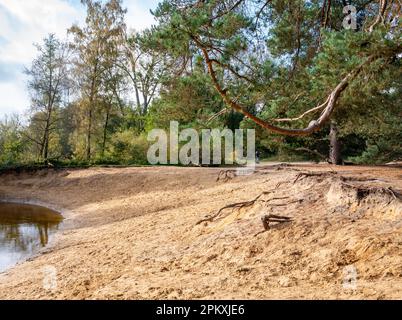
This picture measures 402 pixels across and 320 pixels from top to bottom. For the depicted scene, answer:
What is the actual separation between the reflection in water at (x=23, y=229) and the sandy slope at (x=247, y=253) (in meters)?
0.72

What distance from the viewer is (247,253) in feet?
14.4

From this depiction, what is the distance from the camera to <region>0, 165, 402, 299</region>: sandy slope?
3367 mm

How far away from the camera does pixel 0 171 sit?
18188 millimetres

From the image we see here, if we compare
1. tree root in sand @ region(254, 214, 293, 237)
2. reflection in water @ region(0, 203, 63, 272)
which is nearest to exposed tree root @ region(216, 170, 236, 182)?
reflection in water @ region(0, 203, 63, 272)

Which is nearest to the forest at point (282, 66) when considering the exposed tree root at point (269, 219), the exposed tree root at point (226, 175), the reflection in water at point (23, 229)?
the exposed tree root at point (269, 219)

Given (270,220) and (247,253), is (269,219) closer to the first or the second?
(270,220)

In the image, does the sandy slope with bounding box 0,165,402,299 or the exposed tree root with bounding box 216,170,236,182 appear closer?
the sandy slope with bounding box 0,165,402,299

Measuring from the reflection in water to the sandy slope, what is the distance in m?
0.72

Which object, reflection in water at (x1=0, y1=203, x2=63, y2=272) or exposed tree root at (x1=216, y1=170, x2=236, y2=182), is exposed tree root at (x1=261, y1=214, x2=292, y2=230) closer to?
reflection in water at (x1=0, y1=203, x2=63, y2=272)

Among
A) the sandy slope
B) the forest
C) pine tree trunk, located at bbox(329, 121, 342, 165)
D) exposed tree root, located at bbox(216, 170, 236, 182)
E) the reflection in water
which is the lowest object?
the reflection in water

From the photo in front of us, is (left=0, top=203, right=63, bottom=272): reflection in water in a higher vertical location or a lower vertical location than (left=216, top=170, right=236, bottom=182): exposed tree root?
lower

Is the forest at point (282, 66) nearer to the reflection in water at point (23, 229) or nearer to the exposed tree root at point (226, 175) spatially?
the exposed tree root at point (226, 175)

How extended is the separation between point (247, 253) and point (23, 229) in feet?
27.9

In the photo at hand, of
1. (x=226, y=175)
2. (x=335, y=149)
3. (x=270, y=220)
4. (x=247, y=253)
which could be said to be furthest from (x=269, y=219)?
(x=335, y=149)
